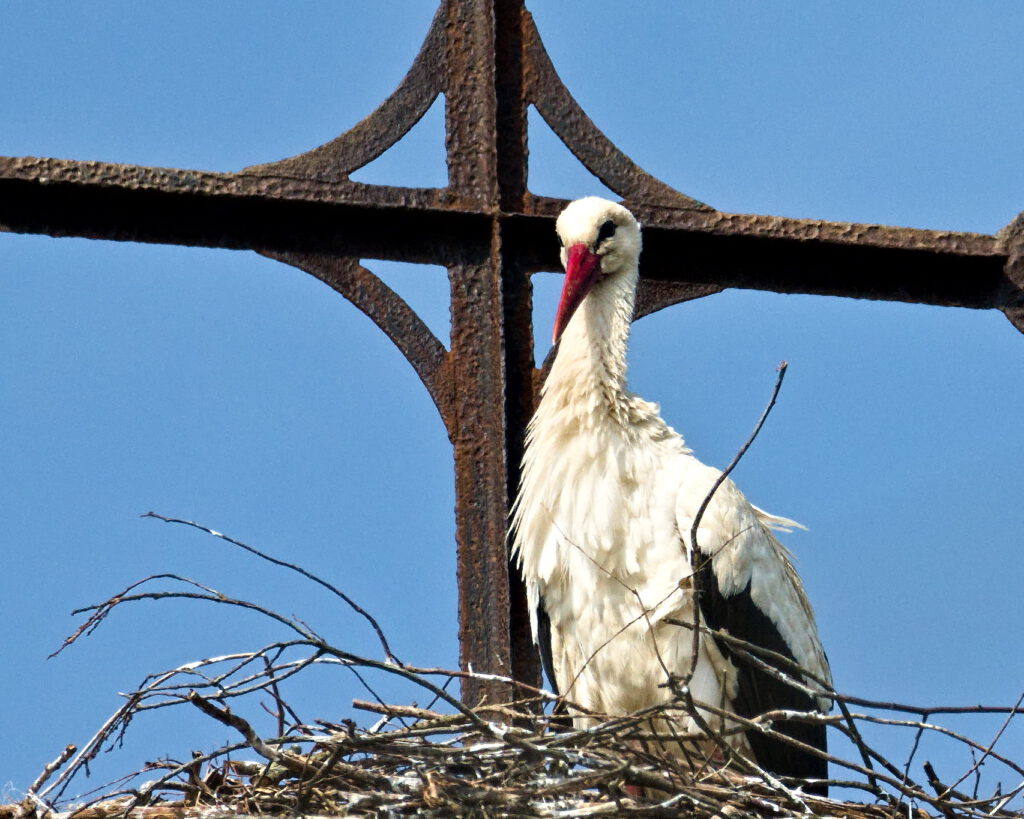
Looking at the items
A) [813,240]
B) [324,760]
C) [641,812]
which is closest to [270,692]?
[324,760]

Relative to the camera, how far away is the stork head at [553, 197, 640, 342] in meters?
5.53

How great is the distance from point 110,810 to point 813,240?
2517 mm

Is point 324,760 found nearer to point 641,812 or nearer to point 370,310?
point 641,812

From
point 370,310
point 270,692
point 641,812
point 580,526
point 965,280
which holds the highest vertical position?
point 965,280

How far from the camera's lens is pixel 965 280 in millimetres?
5801

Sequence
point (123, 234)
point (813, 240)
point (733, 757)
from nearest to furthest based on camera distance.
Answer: point (733, 757)
point (123, 234)
point (813, 240)

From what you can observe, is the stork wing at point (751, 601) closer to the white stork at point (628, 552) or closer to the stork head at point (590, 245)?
the white stork at point (628, 552)

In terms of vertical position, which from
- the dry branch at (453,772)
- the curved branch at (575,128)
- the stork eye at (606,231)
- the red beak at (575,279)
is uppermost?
the curved branch at (575,128)

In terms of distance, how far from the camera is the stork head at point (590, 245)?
553 centimetres

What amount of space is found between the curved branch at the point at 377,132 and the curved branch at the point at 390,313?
217 millimetres

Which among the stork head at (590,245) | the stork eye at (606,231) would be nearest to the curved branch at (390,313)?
the stork head at (590,245)

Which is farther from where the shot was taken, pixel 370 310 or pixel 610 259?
pixel 610 259

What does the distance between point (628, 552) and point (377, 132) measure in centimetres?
126

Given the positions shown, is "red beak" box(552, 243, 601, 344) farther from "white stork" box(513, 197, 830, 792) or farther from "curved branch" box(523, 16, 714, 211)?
"curved branch" box(523, 16, 714, 211)
